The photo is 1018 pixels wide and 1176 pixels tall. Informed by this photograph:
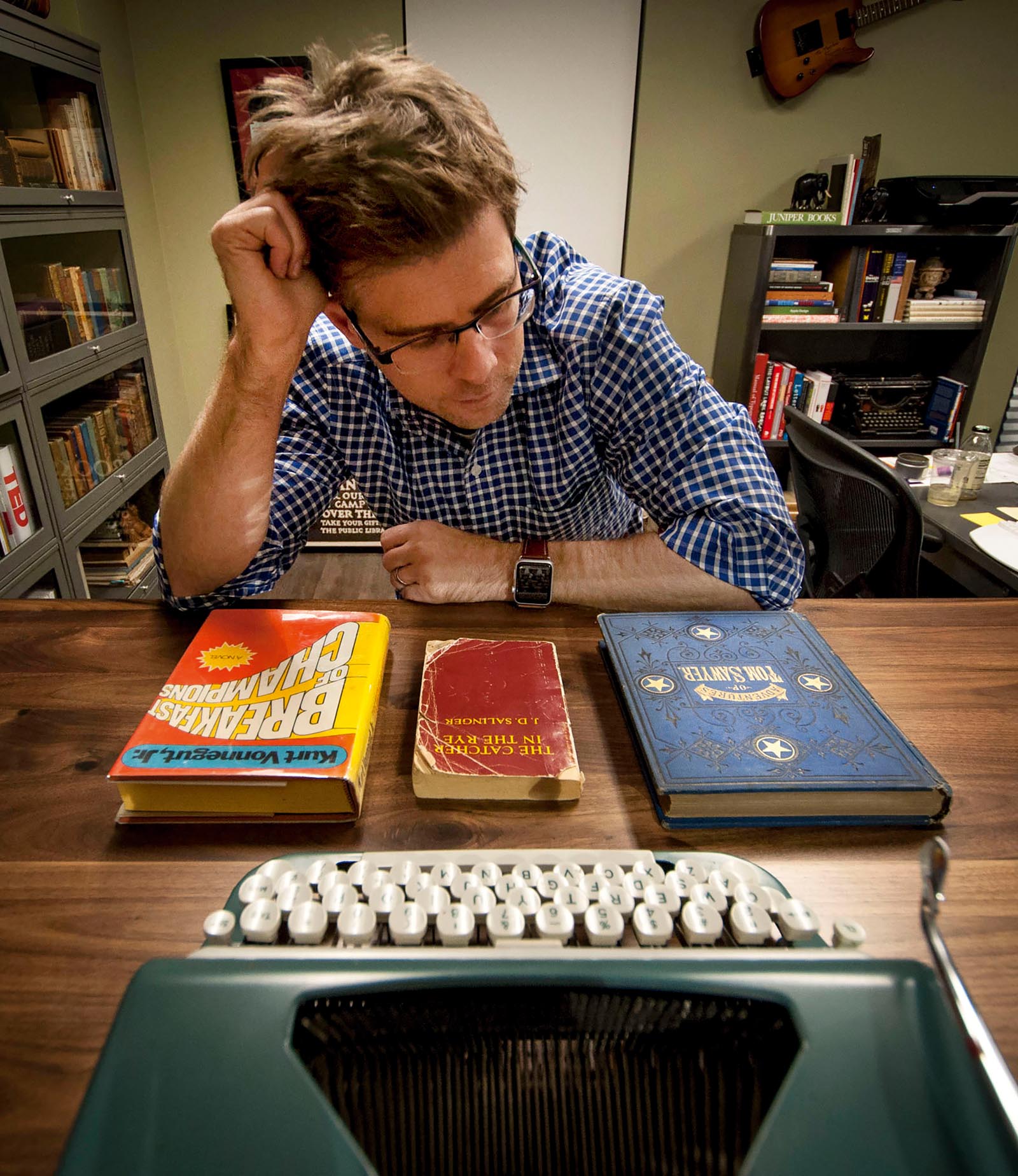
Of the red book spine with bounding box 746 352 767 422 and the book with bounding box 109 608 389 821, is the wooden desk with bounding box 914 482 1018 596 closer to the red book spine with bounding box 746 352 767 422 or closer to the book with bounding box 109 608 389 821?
the red book spine with bounding box 746 352 767 422

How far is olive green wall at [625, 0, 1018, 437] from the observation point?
8.89 feet

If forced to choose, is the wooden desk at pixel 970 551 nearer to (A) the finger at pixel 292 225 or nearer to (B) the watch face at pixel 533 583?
(B) the watch face at pixel 533 583

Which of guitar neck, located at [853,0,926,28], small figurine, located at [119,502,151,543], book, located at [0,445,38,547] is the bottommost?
small figurine, located at [119,502,151,543]

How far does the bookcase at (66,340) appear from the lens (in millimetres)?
1945

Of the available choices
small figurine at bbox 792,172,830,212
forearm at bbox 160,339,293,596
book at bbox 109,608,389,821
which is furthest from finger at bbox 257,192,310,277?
small figurine at bbox 792,172,830,212

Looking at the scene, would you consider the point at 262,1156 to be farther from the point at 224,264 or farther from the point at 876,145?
the point at 876,145

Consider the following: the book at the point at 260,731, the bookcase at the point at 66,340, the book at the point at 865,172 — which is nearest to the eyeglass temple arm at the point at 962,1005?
the book at the point at 260,731

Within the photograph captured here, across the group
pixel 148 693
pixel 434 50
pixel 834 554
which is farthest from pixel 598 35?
pixel 148 693

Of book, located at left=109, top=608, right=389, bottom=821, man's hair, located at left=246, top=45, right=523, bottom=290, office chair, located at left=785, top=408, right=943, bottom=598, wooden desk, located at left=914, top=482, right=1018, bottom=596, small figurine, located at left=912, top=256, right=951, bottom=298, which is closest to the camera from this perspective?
book, located at left=109, top=608, right=389, bottom=821

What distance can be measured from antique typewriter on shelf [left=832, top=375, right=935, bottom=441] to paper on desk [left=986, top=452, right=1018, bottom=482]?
2.61ft

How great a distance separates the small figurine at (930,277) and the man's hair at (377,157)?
2.75 m

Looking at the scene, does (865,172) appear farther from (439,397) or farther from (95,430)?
(95,430)

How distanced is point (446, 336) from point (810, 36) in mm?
2786

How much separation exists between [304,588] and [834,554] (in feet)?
7.17
